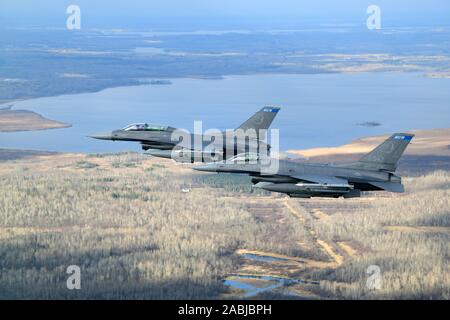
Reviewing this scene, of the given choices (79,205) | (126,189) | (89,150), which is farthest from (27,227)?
(89,150)

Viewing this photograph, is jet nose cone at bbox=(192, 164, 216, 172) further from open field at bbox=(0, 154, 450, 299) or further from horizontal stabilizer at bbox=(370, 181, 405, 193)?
open field at bbox=(0, 154, 450, 299)

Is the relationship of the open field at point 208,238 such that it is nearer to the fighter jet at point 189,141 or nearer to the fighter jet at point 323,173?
the fighter jet at point 189,141

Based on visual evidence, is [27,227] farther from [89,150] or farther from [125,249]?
[89,150]

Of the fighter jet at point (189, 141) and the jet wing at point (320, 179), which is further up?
the fighter jet at point (189, 141)

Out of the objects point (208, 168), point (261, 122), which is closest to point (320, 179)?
point (208, 168)

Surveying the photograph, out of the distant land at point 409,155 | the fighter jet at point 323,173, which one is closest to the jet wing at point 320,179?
the fighter jet at point 323,173
